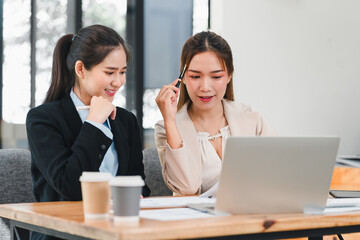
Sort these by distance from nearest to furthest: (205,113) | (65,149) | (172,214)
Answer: (172,214) < (65,149) < (205,113)

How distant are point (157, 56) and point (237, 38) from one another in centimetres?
90

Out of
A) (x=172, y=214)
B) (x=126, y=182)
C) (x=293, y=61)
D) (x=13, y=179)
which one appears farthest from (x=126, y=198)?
(x=293, y=61)

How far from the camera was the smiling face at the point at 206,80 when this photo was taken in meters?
1.98

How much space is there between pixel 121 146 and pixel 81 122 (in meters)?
0.16

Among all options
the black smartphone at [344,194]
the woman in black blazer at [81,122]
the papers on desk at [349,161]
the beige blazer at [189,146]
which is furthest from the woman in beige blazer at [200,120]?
the papers on desk at [349,161]

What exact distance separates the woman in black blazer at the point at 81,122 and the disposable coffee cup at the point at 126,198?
1.59 feet

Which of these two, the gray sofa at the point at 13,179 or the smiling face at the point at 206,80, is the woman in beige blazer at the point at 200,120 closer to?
the smiling face at the point at 206,80

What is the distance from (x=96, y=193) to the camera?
1.10 meters

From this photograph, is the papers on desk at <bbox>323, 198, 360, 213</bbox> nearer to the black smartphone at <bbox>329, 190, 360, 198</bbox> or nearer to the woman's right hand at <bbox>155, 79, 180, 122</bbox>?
the black smartphone at <bbox>329, 190, 360, 198</bbox>

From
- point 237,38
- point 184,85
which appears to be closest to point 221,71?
point 184,85

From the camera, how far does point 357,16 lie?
3652 mm

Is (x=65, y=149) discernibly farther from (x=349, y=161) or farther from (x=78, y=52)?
(x=349, y=161)

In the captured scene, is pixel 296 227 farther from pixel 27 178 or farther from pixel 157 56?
pixel 157 56

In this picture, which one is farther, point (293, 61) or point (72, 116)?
point (293, 61)
